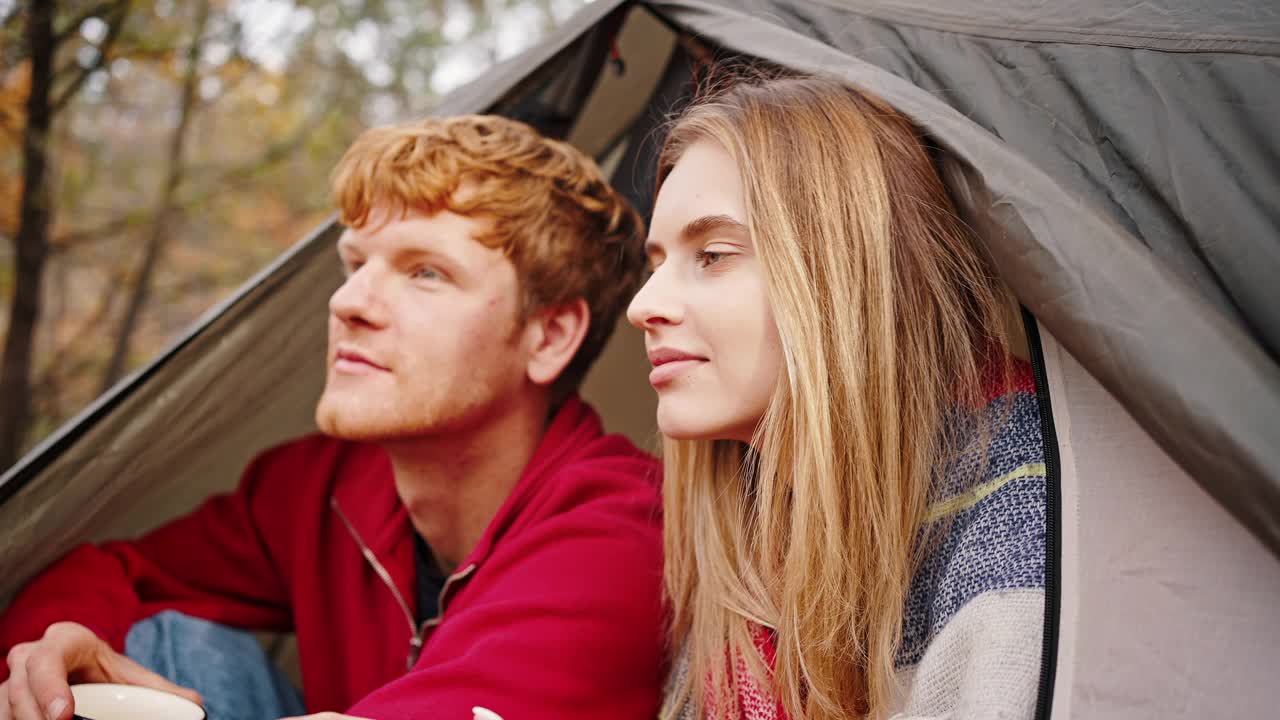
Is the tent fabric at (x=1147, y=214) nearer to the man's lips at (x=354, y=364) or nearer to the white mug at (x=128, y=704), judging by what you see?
the man's lips at (x=354, y=364)

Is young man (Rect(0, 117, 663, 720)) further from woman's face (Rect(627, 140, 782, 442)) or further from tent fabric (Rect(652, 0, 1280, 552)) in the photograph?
tent fabric (Rect(652, 0, 1280, 552))

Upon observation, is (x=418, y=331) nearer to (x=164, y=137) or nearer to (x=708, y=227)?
(x=708, y=227)

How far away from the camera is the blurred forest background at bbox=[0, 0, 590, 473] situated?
3594 mm

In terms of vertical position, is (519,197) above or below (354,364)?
above

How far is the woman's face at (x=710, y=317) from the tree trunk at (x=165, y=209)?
3.54 metres

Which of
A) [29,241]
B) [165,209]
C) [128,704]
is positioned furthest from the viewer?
[165,209]

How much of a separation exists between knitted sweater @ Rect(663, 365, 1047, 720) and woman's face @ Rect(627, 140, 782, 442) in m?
0.30

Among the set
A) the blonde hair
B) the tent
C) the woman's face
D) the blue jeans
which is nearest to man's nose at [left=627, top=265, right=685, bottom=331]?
the woman's face

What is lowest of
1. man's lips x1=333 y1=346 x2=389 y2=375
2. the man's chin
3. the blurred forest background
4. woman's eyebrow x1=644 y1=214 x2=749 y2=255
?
the man's chin

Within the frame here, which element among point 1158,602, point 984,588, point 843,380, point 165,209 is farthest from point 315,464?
point 165,209

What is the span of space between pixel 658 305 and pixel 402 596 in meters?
1.02

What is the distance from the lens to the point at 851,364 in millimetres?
1322

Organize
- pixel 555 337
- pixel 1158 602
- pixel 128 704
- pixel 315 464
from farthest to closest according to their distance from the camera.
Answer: pixel 315 464, pixel 555 337, pixel 128 704, pixel 1158 602

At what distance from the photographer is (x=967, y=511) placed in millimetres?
1289
